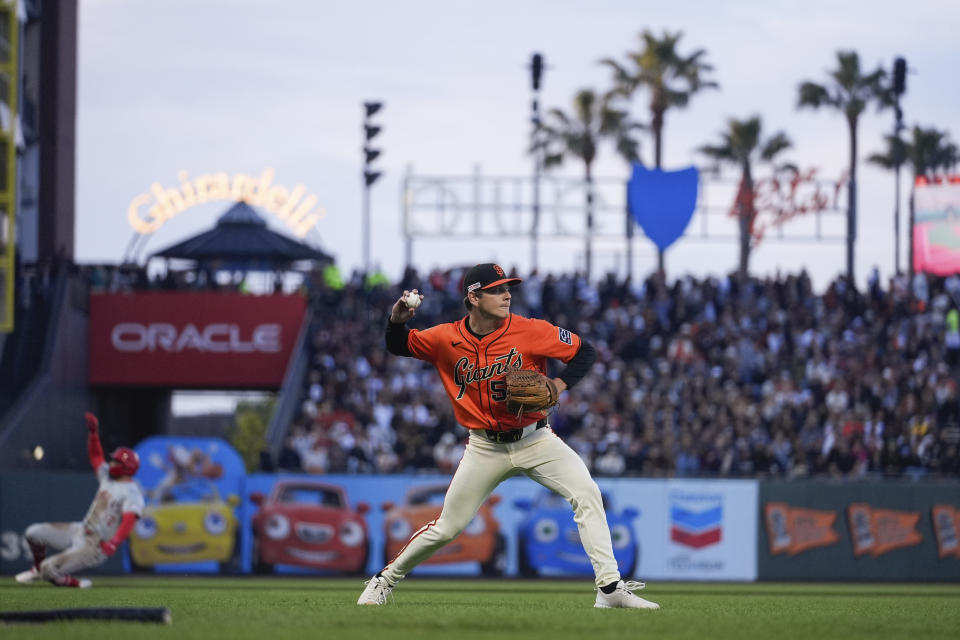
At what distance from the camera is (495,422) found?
9.04 metres

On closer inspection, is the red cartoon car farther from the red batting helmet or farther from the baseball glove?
the baseball glove

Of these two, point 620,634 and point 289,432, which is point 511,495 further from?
point 620,634

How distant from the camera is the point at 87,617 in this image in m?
7.59

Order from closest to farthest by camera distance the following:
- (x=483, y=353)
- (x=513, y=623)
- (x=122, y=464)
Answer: (x=513, y=623), (x=483, y=353), (x=122, y=464)

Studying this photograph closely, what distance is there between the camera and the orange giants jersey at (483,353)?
9.13 meters

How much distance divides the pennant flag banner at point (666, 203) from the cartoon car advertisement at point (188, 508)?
1391cm

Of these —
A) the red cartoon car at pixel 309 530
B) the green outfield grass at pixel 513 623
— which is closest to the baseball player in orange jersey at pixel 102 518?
the green outfield grass at pixel 513 623

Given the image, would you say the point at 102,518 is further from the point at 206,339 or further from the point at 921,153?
the point at 921,153

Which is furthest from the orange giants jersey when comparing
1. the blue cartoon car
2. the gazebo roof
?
the gazebo roof

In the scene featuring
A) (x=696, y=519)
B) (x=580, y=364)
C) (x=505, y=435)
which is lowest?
(x=696, y=519)

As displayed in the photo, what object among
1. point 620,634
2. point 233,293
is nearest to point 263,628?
point 620,634

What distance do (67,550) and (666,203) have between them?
2095 cm

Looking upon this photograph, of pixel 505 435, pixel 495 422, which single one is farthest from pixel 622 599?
pixel 495 422

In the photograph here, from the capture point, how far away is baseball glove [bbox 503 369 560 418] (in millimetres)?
8805
